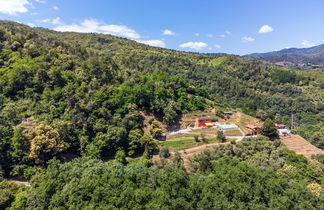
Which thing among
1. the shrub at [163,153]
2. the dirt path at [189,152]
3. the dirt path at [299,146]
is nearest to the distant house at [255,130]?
the dirt path at [299,146]

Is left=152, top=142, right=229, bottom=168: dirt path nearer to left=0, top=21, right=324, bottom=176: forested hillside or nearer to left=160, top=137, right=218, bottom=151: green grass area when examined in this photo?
left=160, top=137, right=218, bottom=151: green grass area

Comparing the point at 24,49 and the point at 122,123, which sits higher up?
the point at 24,49

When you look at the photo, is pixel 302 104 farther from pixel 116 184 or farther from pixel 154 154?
pixel 116 184

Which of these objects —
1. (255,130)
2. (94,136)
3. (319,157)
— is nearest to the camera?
(319,157)

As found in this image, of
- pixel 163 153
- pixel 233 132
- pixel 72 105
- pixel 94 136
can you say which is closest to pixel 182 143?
pixel 163 153

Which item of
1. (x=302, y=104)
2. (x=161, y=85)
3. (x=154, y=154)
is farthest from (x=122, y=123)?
(x=302, y=104)

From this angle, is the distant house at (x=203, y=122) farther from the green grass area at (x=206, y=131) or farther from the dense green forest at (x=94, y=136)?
the dense green forest at (x=94, y=136)

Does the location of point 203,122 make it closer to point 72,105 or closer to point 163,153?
point 163,153
